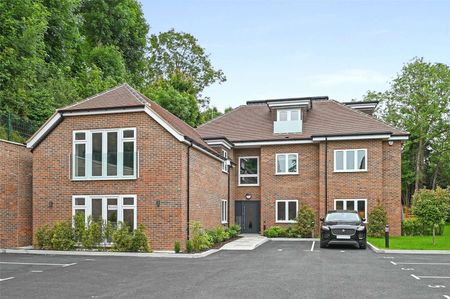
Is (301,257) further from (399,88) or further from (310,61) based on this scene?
(399,88)

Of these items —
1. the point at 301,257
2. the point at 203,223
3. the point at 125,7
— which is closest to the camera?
the point at 301,257

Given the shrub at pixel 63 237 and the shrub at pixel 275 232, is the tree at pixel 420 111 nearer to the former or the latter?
the shrub at pixel 275 232

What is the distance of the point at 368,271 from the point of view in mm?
12344

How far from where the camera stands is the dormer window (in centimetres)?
2721

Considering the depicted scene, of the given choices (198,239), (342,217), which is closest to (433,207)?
(342,217)

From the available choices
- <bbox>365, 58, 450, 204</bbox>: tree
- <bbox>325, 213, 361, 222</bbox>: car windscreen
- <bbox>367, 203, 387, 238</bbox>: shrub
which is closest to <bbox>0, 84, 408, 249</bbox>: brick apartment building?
<bbox>367, 203, 387, 238</bbox>: shrub

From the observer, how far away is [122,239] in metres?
16.6

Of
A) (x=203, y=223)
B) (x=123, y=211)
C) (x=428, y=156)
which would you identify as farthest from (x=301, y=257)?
(x=428, y=156)

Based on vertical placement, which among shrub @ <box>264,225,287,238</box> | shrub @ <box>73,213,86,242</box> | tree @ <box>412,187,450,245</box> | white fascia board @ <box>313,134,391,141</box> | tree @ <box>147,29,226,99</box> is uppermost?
tree @ <box>147,29,226,99</box>

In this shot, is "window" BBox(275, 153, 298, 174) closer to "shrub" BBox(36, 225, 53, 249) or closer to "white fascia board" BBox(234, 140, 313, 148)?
"white fascia board" BBox(234, 140, 313, 148)

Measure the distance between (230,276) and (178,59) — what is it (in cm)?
3835

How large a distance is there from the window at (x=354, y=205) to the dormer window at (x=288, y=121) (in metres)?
4.89

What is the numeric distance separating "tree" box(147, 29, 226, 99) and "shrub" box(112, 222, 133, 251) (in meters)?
31.6

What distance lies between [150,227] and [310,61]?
926cm
